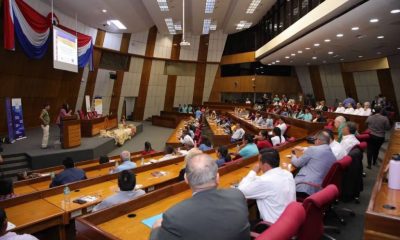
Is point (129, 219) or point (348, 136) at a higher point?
point (348, 136)

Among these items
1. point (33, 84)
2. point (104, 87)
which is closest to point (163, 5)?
point (104, 87)

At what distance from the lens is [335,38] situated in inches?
371

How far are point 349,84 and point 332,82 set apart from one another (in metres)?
1.17

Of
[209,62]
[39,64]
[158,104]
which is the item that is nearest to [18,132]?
[39,64]

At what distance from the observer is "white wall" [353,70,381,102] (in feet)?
49.7

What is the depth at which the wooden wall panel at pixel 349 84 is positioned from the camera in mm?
16478

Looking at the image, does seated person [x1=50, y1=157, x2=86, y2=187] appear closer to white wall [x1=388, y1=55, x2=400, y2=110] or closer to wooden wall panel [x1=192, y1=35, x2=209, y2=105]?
white wall [x1=388, y1=55, x2=400, y2=110]

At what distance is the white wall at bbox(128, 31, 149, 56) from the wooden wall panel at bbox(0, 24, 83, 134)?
469 cm

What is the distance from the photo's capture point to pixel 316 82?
18.8 meters

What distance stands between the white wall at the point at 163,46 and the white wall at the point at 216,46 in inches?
112

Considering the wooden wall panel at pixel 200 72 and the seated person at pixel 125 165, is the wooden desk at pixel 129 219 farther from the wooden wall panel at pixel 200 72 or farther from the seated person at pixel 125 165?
the wooden wall panel at pixel 200 72

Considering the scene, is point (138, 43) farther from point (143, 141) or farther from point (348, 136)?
point (348, 136)

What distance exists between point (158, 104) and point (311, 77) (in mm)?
10228

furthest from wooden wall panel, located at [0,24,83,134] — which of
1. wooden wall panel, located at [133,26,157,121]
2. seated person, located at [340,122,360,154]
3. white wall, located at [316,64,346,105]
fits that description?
white wall, located at [316,64,346,105]
